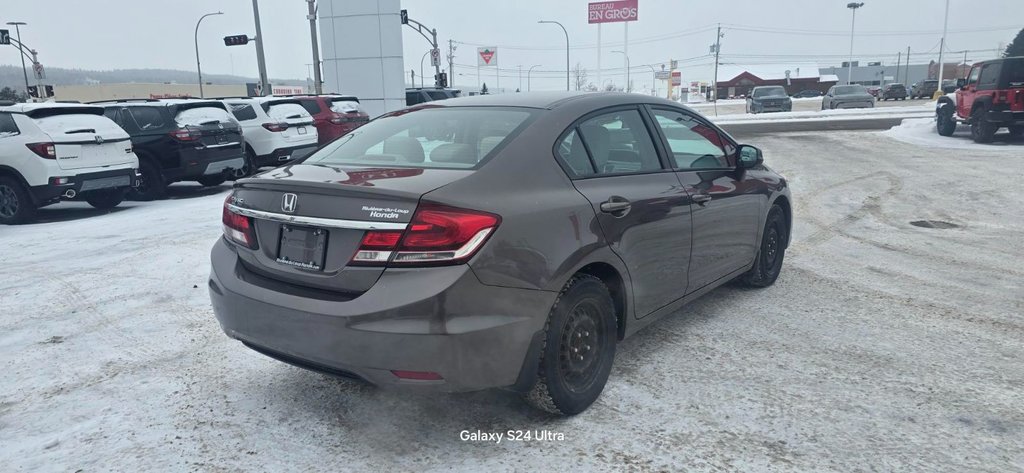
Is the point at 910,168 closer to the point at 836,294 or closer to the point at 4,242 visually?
the point at 836,294

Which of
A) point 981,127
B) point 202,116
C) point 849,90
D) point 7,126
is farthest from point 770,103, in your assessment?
point 7,126

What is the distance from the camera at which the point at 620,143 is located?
3.98m

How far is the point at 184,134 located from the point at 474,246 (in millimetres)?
10053

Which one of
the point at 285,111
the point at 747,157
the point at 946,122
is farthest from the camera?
the point at 946,122

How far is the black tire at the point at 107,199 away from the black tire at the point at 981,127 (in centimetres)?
1838

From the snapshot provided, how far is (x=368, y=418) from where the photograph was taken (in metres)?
3.47

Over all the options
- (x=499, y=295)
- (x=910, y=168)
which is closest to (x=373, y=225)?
(x=499, y=295)

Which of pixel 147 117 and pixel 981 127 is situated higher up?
pixel 147 117

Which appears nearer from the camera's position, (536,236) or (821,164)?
(536,236)

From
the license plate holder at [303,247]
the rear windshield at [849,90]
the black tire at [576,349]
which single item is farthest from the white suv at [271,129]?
the rear windshield at [849,90]

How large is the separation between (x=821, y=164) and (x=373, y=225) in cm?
1340

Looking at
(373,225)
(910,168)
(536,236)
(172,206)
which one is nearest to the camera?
(373,225)

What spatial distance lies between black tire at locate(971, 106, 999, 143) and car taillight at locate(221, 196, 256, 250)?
60.2 feet

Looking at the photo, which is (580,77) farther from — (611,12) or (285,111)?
(285,111)
